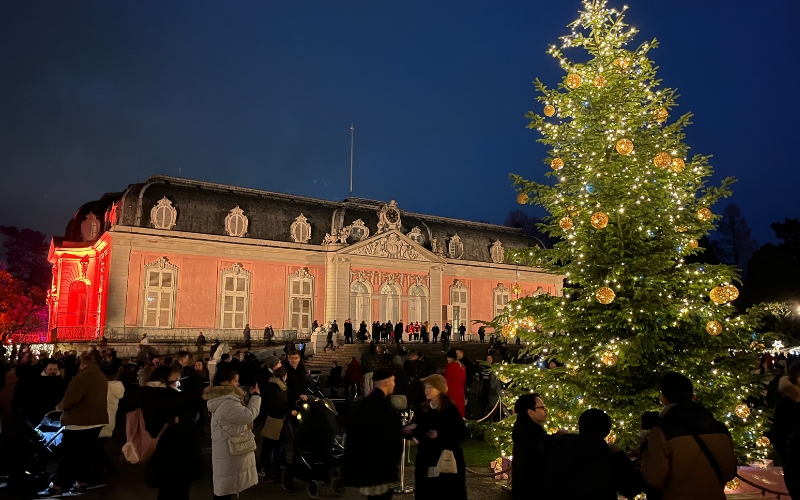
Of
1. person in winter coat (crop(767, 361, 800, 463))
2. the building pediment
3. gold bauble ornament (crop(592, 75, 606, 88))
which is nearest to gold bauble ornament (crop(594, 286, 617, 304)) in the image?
person in winter coat (crop(767, 361, 800, 463))

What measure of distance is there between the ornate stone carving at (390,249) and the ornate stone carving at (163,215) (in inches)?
372

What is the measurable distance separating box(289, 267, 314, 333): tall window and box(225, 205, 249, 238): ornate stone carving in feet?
11.6

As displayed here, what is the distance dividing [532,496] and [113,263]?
87.4ft

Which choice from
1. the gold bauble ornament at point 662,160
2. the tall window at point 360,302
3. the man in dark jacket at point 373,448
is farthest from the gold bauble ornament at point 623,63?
the tall window at point 360,302

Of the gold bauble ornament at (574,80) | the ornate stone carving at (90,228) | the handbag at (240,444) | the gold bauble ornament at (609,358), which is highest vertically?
the ornate stone carving at (90,228)

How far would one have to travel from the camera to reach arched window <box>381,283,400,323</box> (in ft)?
111

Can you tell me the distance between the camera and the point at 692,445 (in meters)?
3.87

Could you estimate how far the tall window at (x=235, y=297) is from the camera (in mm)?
30125

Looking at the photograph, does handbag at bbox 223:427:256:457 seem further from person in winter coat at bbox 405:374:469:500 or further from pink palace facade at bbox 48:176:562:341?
pink palace facade at bbox 48:176:562:341

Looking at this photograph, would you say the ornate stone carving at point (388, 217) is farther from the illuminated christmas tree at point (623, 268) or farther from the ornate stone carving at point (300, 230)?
the illuminated christmas tree at point (623, 268)

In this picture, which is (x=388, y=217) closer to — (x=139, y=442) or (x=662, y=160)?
(x=662, y=160)

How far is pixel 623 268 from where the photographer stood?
25.0 ft

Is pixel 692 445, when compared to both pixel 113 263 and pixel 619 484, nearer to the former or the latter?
pixel 619 484

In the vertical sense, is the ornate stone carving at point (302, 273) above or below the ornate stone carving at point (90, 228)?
below
